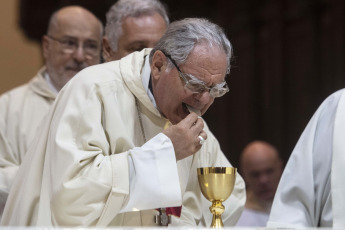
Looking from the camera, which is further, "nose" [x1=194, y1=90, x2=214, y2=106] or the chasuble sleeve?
"nose" [x1=194, y1=90, x2=214, y2=106]

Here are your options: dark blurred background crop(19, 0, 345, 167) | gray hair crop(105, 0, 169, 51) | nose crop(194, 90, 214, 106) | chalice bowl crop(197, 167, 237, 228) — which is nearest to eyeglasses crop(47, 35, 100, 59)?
gray hair crop(105, 0, 169, 51)

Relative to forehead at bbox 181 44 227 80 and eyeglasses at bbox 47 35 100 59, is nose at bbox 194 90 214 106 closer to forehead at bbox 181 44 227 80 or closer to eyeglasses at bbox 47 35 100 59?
forehead at bbox 181 44 227 80

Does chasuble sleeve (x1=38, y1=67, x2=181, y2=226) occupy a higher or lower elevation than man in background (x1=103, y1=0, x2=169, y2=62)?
lower

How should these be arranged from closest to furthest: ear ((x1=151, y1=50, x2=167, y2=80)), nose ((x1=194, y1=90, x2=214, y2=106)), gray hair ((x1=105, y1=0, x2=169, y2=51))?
nose ((x1=194, y1=90, x2=214, y2=106)), ear ((x1=151, y1=50, x2=167, y2=80)), gray hair ((x1=105, y1=0, x2=169, y2=51))

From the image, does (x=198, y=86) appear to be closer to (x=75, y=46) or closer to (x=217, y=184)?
(x=217, y=184)

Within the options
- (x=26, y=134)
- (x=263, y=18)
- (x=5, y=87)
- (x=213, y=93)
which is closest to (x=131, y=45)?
(x=26, y=134)

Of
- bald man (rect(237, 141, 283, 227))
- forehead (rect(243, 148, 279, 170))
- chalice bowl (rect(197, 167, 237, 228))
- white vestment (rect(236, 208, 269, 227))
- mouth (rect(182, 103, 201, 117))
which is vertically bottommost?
white vestment (rect(236, 208, 269, 227))

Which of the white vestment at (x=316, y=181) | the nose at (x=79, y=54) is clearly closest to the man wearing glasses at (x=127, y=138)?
the white vestment at (x=316, y=181)

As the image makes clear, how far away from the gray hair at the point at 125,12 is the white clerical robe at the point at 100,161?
982mm

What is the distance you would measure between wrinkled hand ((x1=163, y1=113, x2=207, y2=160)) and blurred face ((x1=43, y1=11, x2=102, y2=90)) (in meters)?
1.73

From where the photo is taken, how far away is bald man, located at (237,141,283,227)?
7.16 metres

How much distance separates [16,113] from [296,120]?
389cm

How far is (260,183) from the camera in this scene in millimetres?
7180

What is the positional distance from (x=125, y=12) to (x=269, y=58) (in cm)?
384
